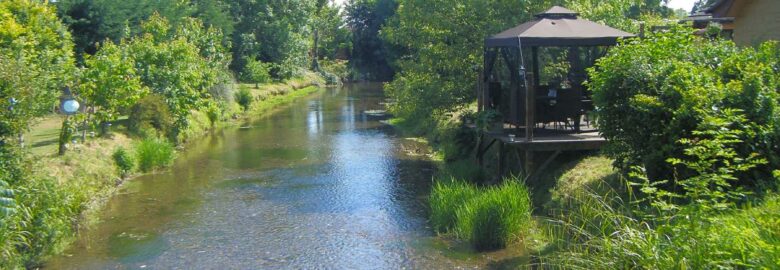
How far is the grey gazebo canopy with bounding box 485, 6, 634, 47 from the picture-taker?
12359mm

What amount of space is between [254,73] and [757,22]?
29.2 meters

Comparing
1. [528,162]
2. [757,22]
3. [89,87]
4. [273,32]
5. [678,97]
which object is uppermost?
[273,32]

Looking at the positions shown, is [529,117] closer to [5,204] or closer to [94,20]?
[5,204]

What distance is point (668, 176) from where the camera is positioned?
8.68 meters

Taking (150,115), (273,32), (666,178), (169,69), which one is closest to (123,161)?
(150,115)

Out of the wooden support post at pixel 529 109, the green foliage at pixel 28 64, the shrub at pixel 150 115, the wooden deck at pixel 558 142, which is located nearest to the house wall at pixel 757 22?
the wooden deck at pixel 558 142

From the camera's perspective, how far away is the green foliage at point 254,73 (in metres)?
40.1

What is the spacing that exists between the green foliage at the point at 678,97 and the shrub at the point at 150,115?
1312cm

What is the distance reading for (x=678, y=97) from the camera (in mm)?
8609

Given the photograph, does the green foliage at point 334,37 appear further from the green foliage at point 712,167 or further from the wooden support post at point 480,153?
the green foliage at point 712,167

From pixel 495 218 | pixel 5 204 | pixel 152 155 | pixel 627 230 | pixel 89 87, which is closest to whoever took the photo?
pixel 627 230

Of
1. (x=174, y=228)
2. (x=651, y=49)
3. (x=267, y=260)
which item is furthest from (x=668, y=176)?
(x=174, y=228)

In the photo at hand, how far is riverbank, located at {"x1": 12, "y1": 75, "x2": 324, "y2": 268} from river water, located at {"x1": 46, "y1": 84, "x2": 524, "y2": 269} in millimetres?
279

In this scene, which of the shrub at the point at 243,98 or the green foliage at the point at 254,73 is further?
the green foliage at the point at 254,73
